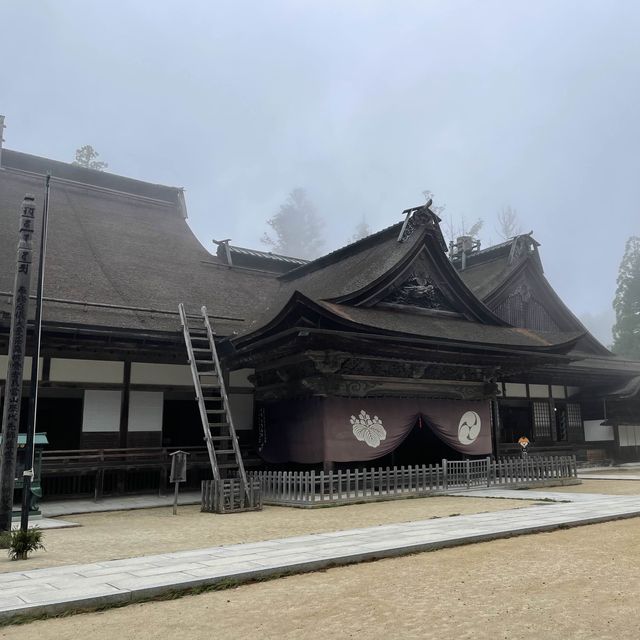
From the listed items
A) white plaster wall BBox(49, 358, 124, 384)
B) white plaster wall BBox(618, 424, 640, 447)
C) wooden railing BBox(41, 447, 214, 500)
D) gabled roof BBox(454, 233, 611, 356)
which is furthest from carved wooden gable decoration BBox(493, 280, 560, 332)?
white plaster wall BBox(49, 358, 124, 384)

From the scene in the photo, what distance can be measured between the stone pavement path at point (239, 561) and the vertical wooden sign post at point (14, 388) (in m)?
2.79

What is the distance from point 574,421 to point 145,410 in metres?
18.6

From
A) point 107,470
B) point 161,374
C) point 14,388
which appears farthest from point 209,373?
point 14,388

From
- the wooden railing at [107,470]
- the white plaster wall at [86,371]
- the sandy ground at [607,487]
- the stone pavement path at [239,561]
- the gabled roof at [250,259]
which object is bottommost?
the sandy ground at [607,487]

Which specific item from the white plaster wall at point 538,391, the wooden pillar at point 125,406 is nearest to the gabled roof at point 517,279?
the white plaster wall at point 538,391

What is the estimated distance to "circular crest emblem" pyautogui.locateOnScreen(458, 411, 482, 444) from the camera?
17438 millimetres

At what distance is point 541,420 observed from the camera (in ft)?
79.4

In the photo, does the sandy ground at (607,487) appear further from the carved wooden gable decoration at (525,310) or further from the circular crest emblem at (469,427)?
the carved wooden gable decoration at (525,310)

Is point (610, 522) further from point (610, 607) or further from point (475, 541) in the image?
point (610, 607)

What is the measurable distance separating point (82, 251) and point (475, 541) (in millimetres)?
15393

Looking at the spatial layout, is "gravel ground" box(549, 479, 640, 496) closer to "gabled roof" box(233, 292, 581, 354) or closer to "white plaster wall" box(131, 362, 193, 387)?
"gabled roof" box(233, 292, 581, 354)

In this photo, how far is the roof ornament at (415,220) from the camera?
1817 centimetres

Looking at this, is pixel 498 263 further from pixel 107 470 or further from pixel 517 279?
pixel 107 470

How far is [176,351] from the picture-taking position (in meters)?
16.1
